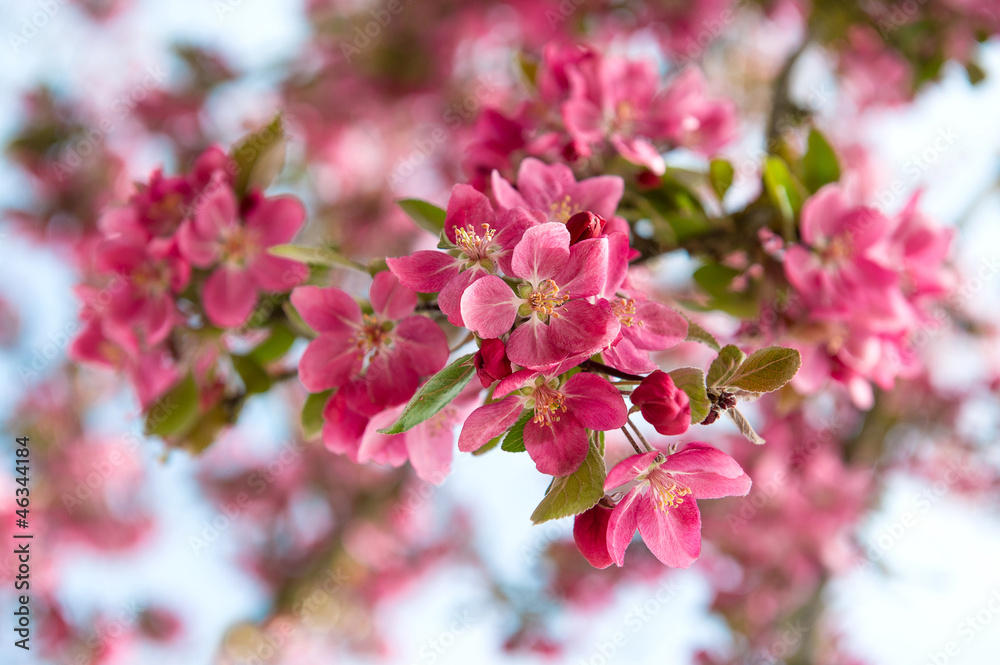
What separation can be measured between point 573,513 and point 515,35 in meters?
4.19

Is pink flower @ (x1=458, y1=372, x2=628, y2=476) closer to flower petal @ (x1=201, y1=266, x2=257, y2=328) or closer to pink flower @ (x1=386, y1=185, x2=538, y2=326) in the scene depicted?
pink flower @ (x1=386, y1=185, x2=538, y2=326)

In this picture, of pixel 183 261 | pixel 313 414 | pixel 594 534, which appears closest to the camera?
pixel 594 534

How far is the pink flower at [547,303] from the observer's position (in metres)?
0.74

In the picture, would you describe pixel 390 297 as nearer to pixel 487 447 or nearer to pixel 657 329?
pixel 487 447

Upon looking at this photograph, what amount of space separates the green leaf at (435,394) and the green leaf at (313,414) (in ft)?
1.12

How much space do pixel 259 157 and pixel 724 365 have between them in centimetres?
103

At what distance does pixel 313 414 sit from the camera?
3.59ft

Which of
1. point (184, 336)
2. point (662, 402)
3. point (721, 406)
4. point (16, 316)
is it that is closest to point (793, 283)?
point (721, 406)

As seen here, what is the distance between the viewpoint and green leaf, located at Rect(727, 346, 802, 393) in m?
0.79

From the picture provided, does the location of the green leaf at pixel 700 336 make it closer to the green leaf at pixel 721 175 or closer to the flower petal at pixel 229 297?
the green leaf at pixel 721 175

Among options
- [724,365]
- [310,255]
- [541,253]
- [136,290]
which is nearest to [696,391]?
[724,365]

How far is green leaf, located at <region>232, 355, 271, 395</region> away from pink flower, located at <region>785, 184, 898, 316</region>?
3.66 feet

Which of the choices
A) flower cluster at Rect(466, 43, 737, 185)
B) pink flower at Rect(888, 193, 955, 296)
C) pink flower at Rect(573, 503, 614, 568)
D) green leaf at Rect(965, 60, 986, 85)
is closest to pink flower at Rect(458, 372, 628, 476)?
pink flower at Rect(573, 503, 614, 568)

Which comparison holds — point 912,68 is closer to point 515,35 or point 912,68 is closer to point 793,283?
point 793,283
